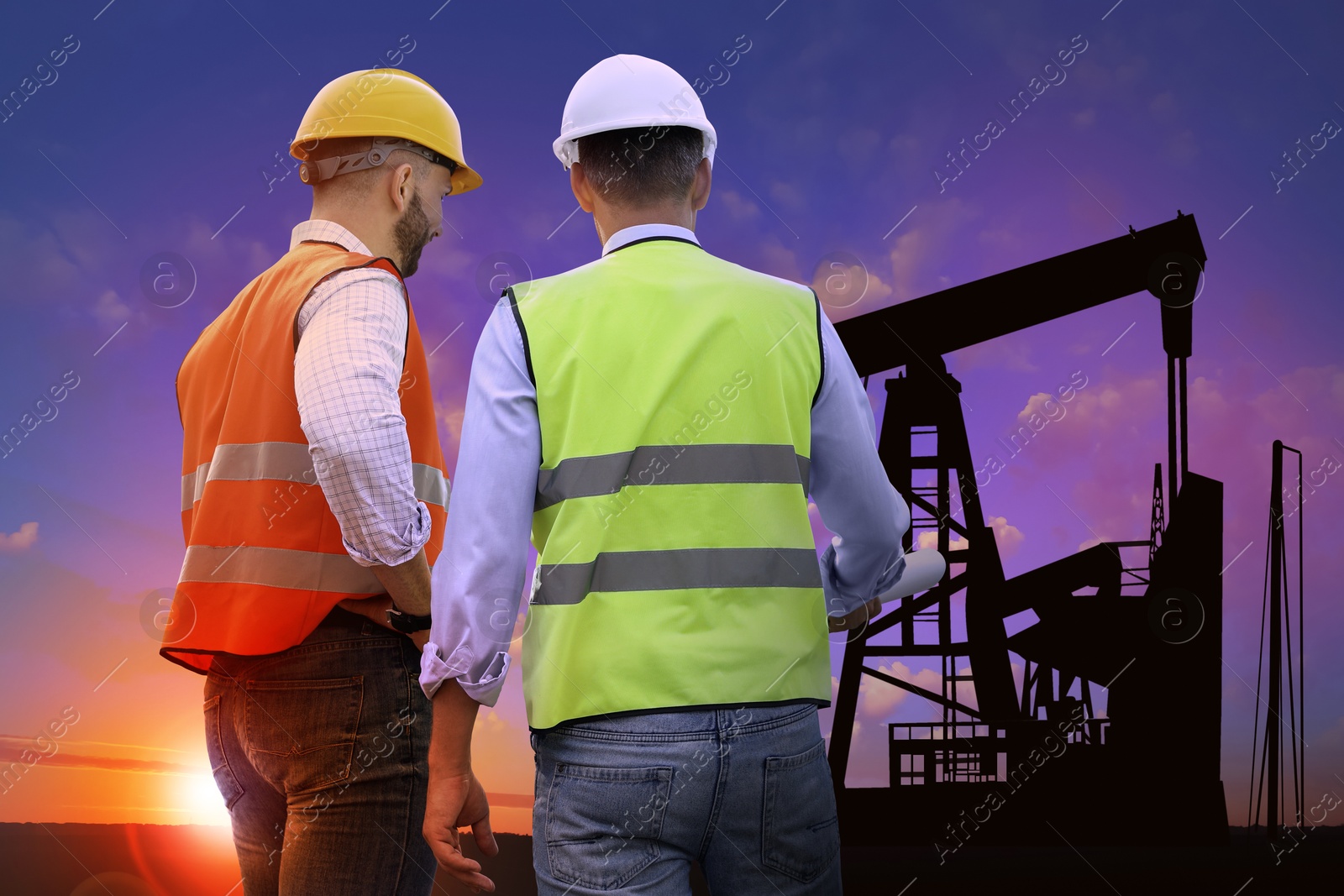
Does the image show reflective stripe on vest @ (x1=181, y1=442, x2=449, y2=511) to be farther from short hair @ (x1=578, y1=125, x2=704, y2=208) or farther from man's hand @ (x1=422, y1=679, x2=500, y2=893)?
short hair @ (x1=578, y1=125, x2=704, y2=208)

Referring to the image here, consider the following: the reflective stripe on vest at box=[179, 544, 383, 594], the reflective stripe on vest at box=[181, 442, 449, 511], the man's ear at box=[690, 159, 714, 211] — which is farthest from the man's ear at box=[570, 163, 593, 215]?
the reflective stripe on vest at box=[179, 544, 383, 594]

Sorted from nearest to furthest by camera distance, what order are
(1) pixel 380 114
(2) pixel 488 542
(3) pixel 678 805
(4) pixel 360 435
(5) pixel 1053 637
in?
(3) pixel 678 805
(2) pixel 488 542
(4) pixel 360 435
(1) pixel 380 114
(5) pixel 1053 637

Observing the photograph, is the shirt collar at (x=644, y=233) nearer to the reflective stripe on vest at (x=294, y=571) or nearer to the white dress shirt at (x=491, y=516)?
the white dress shirt at (x=491, y=516)

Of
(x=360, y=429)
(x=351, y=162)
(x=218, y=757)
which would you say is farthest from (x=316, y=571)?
(x=351, y=162)

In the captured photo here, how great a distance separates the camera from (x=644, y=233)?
1662 mm

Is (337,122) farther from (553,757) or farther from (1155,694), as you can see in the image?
(1155,694)

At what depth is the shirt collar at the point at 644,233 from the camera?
1661mm

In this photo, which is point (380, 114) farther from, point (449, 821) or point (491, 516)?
point (449, 821)

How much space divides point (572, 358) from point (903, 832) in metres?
8.89

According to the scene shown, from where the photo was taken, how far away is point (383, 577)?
1840 millimetres

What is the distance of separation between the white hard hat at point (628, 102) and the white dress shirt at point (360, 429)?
0.53 metres

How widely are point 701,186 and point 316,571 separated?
104cm

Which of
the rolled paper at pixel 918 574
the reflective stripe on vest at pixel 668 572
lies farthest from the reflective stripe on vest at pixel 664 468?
the rolled paper at pixel 918 574

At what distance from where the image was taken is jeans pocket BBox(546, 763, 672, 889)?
1.37 m
